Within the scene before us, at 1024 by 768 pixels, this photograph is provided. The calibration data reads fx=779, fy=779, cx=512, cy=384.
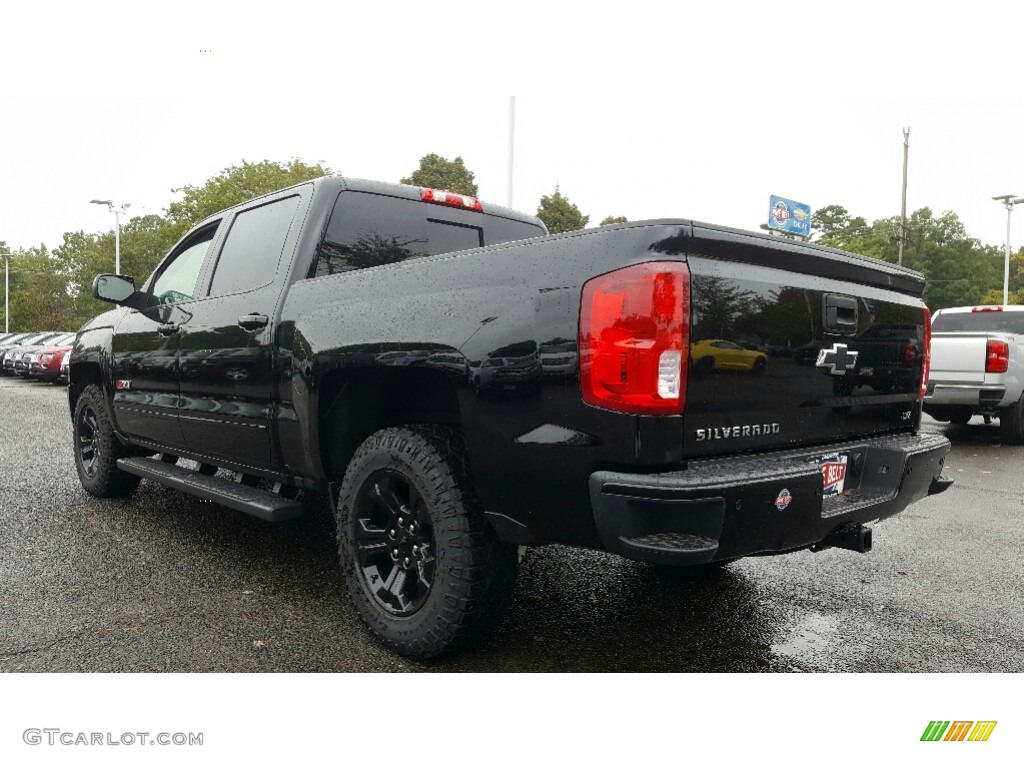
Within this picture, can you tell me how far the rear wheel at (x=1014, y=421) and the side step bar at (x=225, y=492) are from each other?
8.59 metres

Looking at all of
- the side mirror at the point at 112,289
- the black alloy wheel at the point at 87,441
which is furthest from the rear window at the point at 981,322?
the black alloy wheel at the point at 87,441

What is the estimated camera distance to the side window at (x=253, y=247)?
372 centimetres

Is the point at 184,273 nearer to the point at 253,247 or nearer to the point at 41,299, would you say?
the point at 253,247

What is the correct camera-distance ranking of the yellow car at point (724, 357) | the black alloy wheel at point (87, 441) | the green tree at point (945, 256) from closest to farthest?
the yellow car at point (724, 357), the black alloy wheel at point (87, 441), the green tree at point (945, 256)

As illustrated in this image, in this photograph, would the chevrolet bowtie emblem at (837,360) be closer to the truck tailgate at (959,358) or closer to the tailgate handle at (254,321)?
the tailgate handle at (254,321)

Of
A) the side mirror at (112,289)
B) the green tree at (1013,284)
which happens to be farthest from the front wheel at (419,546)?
the green tree at (1013,284)

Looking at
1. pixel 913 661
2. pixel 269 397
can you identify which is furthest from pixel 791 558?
pixel 269 397

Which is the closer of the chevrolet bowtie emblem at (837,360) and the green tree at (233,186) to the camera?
the chevrolet bowtie emblem at (837,360)

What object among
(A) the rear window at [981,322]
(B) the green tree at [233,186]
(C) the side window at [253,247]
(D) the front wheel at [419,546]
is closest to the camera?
(D) the front wheel at [419,546]

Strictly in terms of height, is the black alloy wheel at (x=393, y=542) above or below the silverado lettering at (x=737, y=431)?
below

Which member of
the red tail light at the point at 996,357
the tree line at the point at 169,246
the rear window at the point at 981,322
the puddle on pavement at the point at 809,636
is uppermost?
the tree line at the point at 169,246

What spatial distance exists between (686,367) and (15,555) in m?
3.76

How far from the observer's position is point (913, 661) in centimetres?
294

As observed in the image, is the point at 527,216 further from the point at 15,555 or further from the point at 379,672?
the point at 15,555
